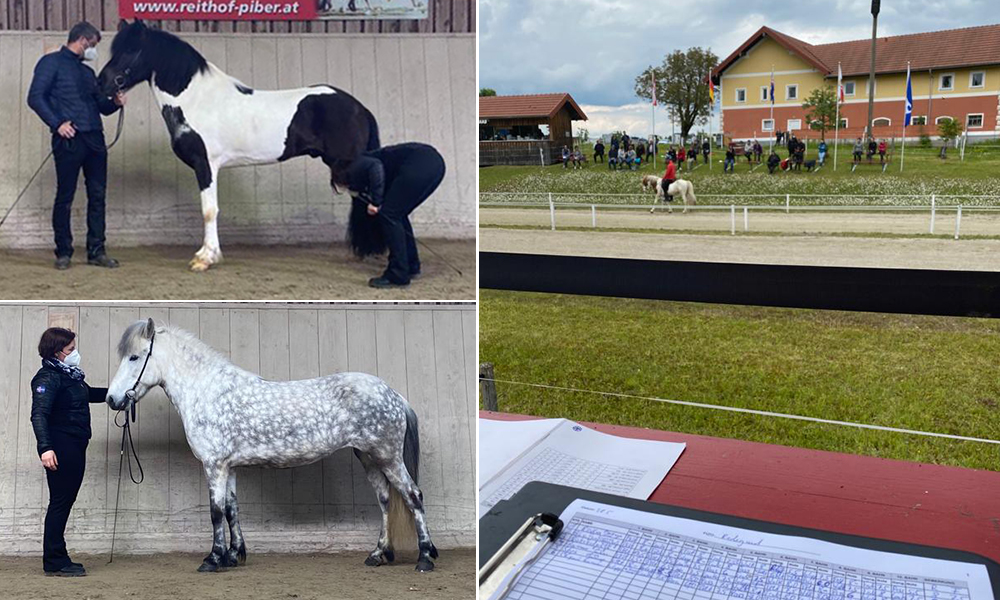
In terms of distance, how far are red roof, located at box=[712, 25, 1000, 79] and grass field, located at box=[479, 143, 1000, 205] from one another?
118 mm

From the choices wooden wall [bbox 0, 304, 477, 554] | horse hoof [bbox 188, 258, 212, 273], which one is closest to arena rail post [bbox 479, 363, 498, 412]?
wooden wall [bbox 0, 304, 477, 554]

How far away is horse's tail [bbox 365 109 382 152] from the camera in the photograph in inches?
32.7

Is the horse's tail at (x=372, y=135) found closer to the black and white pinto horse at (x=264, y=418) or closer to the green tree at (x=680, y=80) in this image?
the black and white pinto horse at (x=264, y=418)

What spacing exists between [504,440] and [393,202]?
363 mm

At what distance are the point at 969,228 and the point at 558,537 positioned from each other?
1250mm

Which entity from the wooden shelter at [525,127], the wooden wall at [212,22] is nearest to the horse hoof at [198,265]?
the wooden wall at [212,22]

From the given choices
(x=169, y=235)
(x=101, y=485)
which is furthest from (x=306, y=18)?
(x=101, y=485)

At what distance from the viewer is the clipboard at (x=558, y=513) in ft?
1.00

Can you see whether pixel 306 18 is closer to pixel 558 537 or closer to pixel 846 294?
pixel 558 537

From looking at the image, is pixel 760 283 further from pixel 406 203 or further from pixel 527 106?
pixel 406 203

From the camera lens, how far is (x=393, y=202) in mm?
812

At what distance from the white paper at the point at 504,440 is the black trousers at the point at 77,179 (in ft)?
1.57

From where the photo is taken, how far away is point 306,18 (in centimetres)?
78

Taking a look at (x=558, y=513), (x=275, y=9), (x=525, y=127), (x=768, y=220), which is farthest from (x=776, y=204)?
(x=558, y=513)
